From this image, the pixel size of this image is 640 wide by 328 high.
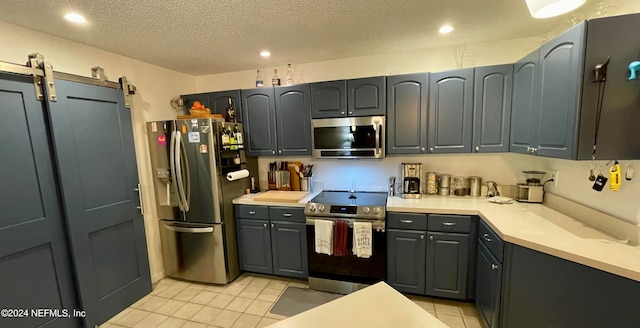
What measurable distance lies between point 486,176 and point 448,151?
0.58m

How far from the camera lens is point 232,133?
2711 mm

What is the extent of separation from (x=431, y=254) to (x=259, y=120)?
7.53 feet

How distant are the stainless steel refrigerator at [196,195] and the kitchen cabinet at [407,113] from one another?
1.71 meters

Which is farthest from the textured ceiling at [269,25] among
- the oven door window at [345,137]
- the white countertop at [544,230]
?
the white countertop at [544,230]

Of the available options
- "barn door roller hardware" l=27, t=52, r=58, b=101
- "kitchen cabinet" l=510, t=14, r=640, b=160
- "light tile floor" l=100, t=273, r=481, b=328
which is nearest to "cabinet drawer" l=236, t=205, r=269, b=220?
"light tile floor" l=100, t=273, r=481, b=328

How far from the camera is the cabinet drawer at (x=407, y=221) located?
226 centimetres

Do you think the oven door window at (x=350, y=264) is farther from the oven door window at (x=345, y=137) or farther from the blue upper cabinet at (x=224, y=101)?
the blue upper cabinet at (x=224, y=101)

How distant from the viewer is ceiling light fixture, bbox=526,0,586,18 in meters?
1.02

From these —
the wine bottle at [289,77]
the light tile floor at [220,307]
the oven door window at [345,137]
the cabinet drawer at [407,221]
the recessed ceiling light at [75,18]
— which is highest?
the recessed ceiling light at [75,18]

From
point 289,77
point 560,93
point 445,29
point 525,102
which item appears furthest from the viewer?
point 289,77

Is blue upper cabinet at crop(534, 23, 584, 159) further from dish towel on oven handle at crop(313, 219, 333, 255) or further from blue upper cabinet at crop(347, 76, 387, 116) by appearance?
dish towel on oven handle at crop(313, 219, 333, 255)

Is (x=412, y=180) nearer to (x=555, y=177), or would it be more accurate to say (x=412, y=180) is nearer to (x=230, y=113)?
(x=555, y=177)

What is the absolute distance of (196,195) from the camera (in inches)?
103

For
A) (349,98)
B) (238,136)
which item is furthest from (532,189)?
(238,136)
